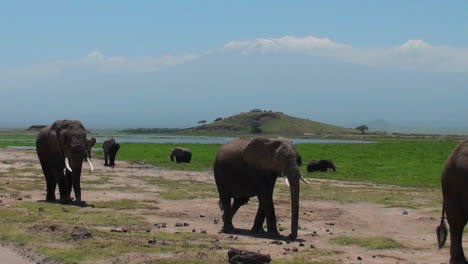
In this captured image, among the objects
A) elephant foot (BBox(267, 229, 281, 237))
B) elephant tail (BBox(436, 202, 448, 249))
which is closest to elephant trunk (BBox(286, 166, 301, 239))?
elephant foot (BBox(267, 229, 281, 237))

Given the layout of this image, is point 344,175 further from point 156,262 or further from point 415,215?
point 156,262

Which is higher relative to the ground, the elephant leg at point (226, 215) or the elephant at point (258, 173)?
the elephant at point (258, 173)

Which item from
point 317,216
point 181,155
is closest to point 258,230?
point 317,216

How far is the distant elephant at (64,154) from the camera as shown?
23.9 m

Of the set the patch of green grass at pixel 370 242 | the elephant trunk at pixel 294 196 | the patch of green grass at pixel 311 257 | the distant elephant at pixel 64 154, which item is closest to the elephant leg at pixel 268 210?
the elephant trunk at pixel 294 196

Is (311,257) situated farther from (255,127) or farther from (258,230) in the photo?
(255,127)

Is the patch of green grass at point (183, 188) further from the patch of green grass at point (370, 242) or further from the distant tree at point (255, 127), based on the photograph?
the distant tree at point (255, 127)

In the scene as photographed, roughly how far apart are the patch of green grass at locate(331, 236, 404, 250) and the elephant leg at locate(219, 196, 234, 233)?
3017mm

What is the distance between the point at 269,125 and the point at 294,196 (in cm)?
14525

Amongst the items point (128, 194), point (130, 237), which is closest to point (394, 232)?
point (130, 237)

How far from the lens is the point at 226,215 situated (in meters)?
19.2

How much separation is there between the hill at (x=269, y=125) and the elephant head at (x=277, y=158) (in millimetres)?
134951

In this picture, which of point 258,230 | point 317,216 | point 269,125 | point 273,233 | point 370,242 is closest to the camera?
→ point 370,242

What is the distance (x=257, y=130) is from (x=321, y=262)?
14161cm
